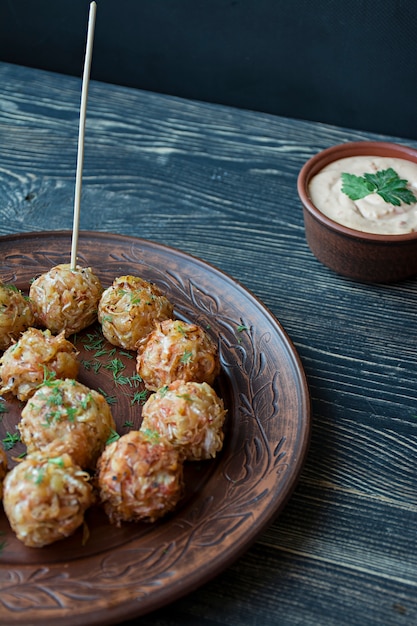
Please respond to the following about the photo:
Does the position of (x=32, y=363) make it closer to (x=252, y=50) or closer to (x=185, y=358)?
(x=185, y=358)

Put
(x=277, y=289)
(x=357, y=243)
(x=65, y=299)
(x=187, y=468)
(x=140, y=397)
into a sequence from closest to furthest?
1. (x=187, y=468)
2. (x=140, y=397)
3. (x=65, y=299)
4. (x=357, y=243)
5. (x=277, y=289)

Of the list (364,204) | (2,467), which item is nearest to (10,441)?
(2,467)

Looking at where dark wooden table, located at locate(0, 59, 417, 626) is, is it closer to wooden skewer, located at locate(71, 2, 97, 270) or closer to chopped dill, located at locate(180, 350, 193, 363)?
chopped dill, located at locate(180, 350, 193, 363)

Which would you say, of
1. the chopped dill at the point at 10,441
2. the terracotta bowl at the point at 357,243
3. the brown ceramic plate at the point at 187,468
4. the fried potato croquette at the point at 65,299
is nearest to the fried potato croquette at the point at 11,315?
the fried potato croquette at the point at 65,299

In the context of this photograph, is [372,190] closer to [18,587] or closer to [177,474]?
[177,474]

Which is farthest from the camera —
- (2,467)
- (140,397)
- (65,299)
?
(65,299)

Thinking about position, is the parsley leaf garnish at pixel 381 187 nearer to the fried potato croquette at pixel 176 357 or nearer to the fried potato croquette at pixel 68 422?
the fried potato croquette at pixel 176 357
